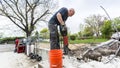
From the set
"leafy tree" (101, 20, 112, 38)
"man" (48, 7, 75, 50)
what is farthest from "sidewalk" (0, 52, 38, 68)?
"man" (48, 7, 75, 50)

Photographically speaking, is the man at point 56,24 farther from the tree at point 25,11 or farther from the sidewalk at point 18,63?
the tree at point 25,11

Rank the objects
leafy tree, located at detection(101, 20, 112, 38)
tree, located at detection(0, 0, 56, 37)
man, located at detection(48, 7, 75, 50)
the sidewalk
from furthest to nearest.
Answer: tree, located at detection(0, 0, 56, 37) → the sidewalk → leafy tree, located at detection(101, 20, 112, 38) → man, located at detection(48, 7, 75, 50)

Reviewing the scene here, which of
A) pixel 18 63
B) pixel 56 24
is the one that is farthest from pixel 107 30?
pixel 56 24

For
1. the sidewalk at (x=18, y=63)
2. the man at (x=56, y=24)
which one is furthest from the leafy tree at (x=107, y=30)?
the man at (x=56, y=24)

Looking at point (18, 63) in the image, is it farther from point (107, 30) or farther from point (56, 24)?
point (56, 24)

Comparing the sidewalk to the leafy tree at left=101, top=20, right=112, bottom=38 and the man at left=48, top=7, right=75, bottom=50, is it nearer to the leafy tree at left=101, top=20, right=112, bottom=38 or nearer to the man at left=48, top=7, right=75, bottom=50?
the leafy tree at left=101, top=20, right=112, bottom=38

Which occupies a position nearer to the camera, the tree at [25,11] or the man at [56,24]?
the man at [56,24]

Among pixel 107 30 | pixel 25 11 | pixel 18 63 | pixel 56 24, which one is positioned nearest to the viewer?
pixel 56 24

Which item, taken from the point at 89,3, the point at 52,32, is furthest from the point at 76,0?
the point at 52,32

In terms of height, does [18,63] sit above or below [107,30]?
below

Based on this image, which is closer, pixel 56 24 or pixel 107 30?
pixel 56 24

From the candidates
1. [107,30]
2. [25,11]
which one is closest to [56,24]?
[107,30]

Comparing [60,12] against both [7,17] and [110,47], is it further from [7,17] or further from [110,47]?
[7,17]

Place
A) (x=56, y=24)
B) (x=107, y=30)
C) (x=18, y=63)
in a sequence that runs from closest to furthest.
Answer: (x=56, y=24) → (x=107, y=30) → (x=18, y=63)
